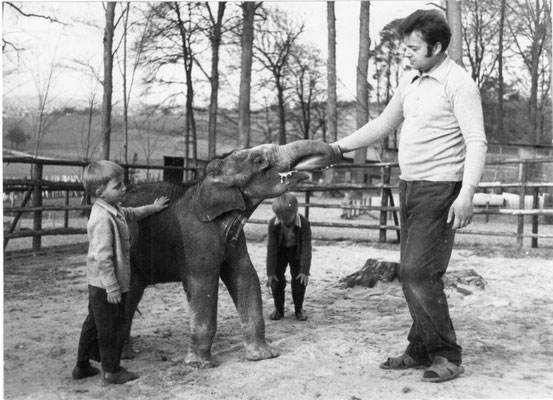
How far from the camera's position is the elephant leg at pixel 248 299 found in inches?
144

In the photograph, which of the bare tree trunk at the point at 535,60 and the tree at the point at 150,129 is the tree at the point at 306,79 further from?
the bare tree trunk at the point at 535,60

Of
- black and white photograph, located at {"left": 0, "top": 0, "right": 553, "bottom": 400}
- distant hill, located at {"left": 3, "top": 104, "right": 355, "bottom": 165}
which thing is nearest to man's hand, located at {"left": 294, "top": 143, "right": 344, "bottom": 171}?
black and white photograph, located at {"left": 0, "top": 0, "right": 553, "bottom": 400}

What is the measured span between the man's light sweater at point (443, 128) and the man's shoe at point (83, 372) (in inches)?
76.9

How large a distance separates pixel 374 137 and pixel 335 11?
1312cm

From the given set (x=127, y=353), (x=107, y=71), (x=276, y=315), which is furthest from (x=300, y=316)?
(x=107, y=71)

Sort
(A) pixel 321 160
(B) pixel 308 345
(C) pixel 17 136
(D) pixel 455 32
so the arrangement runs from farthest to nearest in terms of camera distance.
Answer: (C) pixel 17 136, (D) pixel 455 32, (B) pixel 308 345, (A) pixel 321 160

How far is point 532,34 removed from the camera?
830 cm

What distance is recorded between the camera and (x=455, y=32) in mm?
7848

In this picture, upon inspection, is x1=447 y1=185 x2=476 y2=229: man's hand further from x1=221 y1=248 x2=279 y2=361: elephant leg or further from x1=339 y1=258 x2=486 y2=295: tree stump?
x1=339 y1=258 x2=486 y2=295: tree stump

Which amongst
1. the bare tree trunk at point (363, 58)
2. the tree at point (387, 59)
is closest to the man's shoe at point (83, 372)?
the tree at point (387, 59)

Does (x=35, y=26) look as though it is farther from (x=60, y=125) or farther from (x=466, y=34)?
(x=60, y=125)

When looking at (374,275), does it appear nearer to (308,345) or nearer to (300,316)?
(300,316)

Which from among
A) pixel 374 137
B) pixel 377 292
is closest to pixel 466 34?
pixel 377 292

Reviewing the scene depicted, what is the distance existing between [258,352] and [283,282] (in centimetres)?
134
